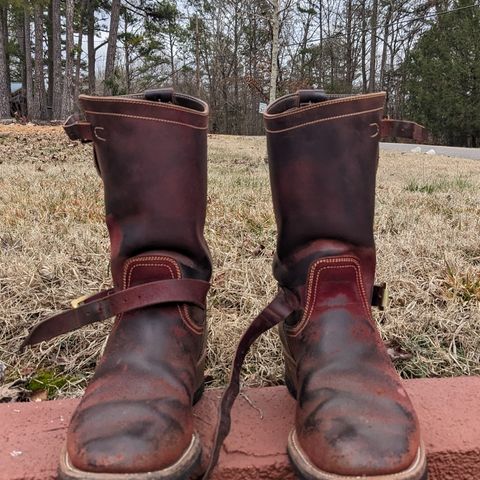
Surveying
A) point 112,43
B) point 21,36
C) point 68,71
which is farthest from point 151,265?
point 21,36

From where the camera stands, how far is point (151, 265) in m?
0.94

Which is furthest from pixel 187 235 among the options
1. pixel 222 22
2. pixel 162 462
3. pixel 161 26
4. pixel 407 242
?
pixel 222 22

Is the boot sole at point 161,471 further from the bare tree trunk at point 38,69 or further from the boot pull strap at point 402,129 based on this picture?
the bare tree trunk at point 38,69

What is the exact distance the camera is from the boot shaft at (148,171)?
0.92m

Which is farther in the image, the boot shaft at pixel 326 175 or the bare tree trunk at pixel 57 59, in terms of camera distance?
the bare tree trunk at pixel 57 59

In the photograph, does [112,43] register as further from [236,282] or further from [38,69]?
[236,282]

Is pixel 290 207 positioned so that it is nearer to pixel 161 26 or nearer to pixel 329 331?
pixel 329 331

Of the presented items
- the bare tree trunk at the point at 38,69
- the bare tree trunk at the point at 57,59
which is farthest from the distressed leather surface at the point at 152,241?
the bare tree trunk at the point at 57,59

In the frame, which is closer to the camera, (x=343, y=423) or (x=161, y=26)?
(x=343, y=423)

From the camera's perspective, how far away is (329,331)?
0.89m

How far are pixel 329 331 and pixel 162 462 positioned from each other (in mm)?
325

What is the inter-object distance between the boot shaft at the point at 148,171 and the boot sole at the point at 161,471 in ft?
1.00

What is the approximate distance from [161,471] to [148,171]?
0.47 metres

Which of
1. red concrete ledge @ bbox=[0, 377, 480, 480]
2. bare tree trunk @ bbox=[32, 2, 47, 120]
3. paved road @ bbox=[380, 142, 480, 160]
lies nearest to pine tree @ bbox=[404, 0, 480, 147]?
paved road @ bbox=[380, 142, 480, 160]
